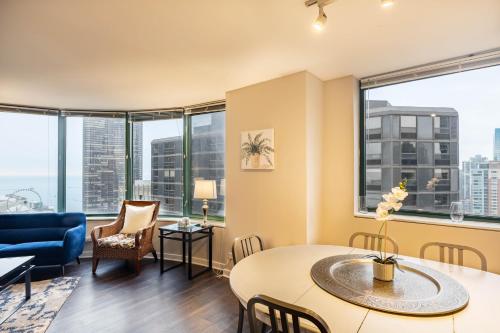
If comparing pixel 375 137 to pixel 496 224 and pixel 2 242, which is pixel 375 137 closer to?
pixel 496 224

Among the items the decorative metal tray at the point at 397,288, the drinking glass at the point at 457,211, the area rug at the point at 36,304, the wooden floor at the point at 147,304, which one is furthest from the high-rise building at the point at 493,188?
the area rug at the point at 36,304

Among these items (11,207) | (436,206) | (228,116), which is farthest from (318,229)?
(11,207)

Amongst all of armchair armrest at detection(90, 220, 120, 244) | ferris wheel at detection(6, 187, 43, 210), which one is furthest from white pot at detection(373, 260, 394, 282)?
A: ferris wheel at detection(6, 187, 43, 210)

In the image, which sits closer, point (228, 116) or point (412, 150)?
point (412, 150)

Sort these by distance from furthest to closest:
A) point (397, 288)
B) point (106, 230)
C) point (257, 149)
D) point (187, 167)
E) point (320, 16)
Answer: point (187, 167) → point (106, 230) → point (257, 149) → point (320, 16) → point (397, 288)

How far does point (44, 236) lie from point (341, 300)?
4.34 meters

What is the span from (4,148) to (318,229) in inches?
198

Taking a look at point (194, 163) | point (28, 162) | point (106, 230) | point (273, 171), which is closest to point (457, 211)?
point (273, 171)

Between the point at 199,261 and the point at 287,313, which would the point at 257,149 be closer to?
the point at 199,261

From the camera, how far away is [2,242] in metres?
3.74

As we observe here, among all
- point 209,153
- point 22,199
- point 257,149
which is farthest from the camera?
point 22,199

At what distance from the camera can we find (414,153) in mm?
2965

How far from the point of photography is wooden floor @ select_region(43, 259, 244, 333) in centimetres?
240

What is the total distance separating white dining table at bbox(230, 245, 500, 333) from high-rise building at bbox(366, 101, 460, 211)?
3.77ft
